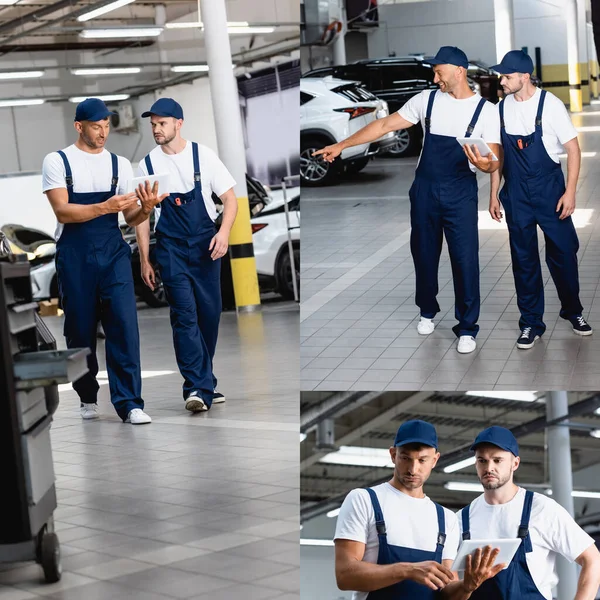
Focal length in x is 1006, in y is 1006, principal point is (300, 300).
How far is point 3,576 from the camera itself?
3062 mm

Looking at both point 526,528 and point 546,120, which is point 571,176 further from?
point 526,528

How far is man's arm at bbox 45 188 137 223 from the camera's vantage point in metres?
4.70

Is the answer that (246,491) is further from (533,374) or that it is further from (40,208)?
(40,208)

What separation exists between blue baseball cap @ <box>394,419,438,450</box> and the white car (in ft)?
25.0

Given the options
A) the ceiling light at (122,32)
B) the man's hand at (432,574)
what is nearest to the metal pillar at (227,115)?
the ceiling light at (122,32)

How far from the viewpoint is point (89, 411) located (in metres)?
5.43

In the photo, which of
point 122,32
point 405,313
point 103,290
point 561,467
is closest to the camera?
point 103,290

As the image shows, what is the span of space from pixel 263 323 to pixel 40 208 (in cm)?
452

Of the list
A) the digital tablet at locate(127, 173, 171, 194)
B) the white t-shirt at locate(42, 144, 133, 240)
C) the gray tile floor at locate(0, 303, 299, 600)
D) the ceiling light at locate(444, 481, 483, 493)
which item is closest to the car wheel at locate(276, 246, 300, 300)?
the ceiling light at locate(444, 481, 483, 493)

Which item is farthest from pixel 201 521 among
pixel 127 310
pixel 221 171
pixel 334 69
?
pixel 334 69

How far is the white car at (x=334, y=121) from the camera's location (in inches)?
417

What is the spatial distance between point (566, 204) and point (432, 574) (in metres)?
3.04

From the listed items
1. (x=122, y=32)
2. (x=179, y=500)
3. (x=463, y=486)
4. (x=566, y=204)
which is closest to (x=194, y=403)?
(x=179, y=500)

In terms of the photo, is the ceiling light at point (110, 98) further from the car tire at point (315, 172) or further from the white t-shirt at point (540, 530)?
the white t-shirt at point (540, 530)
